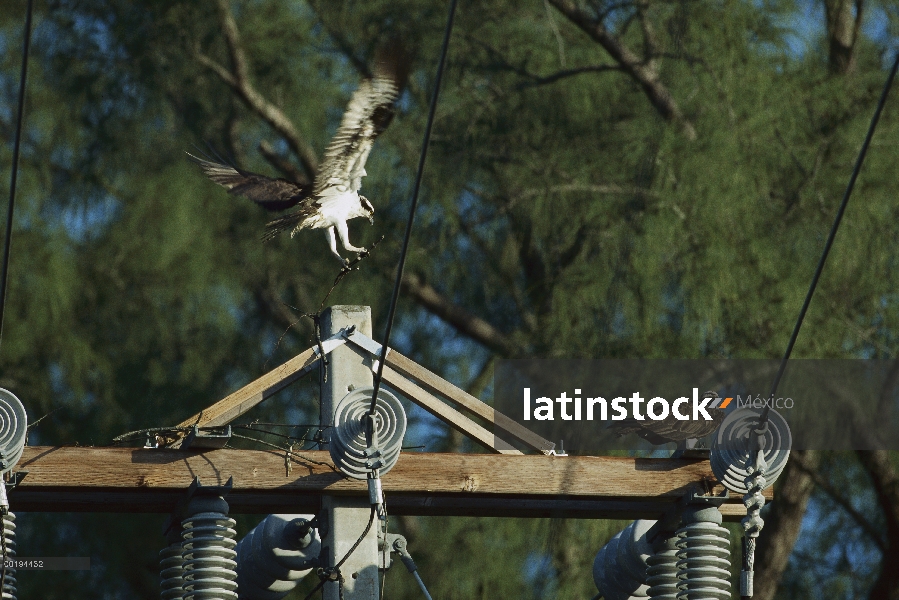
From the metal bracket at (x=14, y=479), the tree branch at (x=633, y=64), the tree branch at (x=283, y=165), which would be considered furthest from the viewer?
the tree branch at (x=283, y=165)

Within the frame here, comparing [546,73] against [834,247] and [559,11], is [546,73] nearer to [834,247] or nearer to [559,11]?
[559,11]

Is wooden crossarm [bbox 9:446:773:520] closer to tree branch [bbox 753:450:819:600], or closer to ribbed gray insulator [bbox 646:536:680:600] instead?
ribbed gray insulator [bbox 646:536:680:600]

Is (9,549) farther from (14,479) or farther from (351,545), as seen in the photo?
(351,545)

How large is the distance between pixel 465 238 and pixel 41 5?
357 cm

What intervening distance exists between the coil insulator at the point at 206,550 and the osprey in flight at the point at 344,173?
132 centimetres

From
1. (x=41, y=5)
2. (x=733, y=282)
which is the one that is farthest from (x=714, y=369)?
(x=41, y=5)

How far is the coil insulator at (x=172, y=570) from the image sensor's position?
178 inches

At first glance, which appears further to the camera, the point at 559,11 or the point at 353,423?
the point at 559,11

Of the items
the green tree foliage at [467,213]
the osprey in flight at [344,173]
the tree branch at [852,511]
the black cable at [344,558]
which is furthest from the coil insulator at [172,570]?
the tree branch at [852,511]

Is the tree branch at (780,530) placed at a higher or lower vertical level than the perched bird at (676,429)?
higher

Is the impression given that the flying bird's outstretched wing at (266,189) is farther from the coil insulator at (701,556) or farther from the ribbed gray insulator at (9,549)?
the coil insulator at (701,556)

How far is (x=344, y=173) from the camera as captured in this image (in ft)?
18.1

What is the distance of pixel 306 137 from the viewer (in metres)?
10.7

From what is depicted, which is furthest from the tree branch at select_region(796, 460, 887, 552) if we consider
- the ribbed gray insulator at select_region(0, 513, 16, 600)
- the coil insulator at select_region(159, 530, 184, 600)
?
the ribbed gray insulator at select_region(0, 513, 16, 600)
